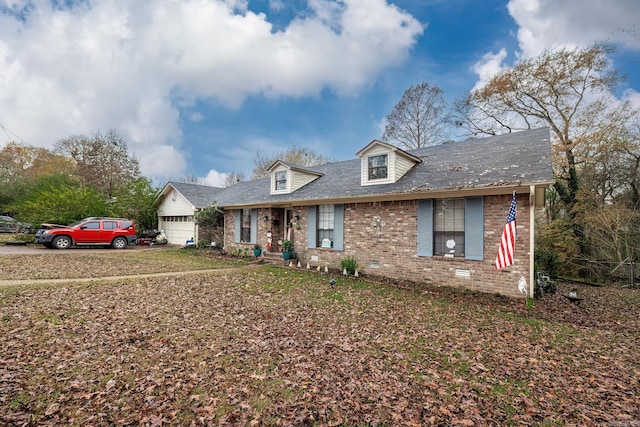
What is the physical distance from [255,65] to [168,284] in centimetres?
1002

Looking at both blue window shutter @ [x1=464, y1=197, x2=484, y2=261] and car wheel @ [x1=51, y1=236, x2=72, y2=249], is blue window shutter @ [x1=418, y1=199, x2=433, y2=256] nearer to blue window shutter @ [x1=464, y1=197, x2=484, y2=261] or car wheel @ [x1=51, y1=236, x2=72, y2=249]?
blue window shutter @ [x1=464, y1=197, x2=484, y2=261]

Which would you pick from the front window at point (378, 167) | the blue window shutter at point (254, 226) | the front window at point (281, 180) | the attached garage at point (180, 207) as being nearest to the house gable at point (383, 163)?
the front window at point (378, 167)

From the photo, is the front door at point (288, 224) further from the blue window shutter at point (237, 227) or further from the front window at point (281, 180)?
the blue window shutter at point (237, 227)

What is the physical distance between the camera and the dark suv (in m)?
15.3

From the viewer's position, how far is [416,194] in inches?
371

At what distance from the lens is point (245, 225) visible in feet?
52.7

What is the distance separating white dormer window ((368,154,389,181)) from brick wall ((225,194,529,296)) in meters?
1.27

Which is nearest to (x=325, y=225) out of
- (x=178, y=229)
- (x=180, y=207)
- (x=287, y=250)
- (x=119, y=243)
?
(x=287, y=250)

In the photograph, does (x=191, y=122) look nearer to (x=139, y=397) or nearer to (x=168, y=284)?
(x=168, y=284)

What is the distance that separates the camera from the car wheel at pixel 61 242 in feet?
50.4

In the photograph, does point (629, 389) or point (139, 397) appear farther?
point (629, 389)

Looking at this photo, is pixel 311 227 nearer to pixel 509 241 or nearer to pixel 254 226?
→ pixel 254 226

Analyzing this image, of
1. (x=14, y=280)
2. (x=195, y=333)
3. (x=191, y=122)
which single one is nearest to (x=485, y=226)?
(x=195, y=333)

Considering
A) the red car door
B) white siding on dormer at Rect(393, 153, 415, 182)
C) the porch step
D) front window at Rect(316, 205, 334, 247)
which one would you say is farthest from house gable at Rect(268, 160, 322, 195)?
the red car door
